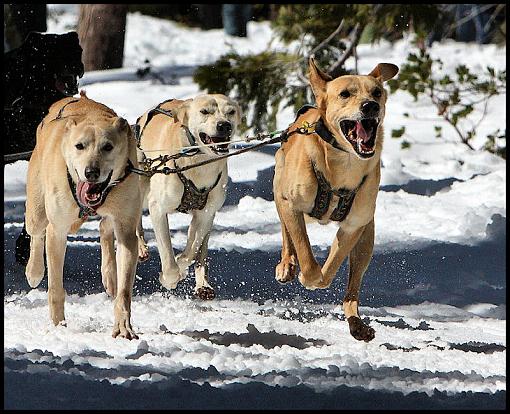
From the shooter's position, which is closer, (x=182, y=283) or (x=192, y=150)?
(x=192, y=150)

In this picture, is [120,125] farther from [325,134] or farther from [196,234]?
[196,234]

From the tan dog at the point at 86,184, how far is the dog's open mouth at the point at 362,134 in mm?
986

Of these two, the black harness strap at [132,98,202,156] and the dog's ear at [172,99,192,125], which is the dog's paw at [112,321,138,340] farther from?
the dog's ear at [172,99,192,125]

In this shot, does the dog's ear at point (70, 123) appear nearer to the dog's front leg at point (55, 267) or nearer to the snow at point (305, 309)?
the dog's front leg at point (55, 267)

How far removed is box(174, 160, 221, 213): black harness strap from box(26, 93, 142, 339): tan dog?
0.76 metres

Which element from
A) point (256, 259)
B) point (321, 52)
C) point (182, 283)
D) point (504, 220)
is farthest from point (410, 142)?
point (182, 283)

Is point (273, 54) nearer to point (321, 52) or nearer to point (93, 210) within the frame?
point (321, 52)

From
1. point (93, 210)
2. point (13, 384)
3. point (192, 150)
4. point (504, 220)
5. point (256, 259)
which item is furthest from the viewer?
point (504, 220)

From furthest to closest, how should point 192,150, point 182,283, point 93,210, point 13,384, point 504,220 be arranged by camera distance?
point 504,220 → point 182,283 → point 192,150 → point 93,210 → point 13,384

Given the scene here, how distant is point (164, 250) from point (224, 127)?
28.7 inches

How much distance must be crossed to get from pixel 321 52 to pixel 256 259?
5.11m

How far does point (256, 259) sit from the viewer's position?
791 centimetres

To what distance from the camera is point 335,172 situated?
210 inches

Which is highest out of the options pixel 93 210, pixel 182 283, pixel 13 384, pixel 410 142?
pixel 93 210
